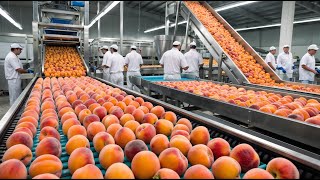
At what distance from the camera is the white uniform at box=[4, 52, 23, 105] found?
5.76 m

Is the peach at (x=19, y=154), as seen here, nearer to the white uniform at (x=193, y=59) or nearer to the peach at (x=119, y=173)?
the peach at (x=119, y=173)

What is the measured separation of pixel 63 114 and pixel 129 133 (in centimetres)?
66

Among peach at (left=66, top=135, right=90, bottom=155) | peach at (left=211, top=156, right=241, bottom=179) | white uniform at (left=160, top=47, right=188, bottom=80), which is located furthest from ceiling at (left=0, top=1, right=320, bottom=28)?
white uniform at (left=160, top=47, right=188, bottom=80)

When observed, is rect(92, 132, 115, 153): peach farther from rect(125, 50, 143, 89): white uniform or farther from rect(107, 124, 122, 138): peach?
rect(125, 50, 143, 89): white uniform

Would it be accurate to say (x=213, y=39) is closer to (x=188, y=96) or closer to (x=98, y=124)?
(x=188, y=96)

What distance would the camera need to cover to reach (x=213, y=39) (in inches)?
230

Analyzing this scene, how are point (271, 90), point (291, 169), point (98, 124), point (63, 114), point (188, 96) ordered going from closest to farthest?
point (291, 169) < point (98, 124) < point (63, 114) < point (188, 96) < point (271, 90)

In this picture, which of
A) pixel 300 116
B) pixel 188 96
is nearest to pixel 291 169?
pixel 300 116

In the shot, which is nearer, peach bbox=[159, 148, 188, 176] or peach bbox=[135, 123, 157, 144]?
peach bbox=[159, 148, 188, 176]

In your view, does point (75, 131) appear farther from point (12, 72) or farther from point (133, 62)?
point (133, 62)

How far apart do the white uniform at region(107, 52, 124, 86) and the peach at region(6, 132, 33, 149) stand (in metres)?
6.13

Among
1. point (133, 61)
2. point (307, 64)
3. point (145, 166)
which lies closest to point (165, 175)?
point (145, 166)

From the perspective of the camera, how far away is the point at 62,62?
5715 millimetres

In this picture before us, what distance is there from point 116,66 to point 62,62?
1.88m
